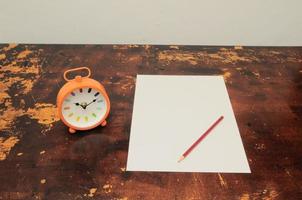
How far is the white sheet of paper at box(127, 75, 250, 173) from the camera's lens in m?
0.63

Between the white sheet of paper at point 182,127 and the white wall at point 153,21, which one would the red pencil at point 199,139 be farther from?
the white wall at point 153,21

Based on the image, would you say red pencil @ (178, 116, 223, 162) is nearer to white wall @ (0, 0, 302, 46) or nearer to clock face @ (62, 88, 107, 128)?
clock face @ (62, 88, 107, 128)

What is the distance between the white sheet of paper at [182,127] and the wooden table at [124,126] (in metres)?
0.02

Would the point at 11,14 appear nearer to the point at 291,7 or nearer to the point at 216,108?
the point at 216,108

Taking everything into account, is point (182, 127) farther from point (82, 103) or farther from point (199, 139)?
point (82, 103)

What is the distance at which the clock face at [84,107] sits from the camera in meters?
Answer: 0.67

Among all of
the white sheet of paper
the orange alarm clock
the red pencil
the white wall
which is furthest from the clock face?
the white wall

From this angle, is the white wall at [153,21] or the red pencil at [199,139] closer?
the red pencil at [199,139]

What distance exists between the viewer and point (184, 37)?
1.40 m

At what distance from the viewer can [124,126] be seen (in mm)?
721

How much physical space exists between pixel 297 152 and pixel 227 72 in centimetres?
37

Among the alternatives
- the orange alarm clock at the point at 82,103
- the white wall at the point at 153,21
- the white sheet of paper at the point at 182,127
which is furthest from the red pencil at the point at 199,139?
the white wall at the point at 153,21

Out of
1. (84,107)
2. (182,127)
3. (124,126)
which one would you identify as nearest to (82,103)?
(84,107)

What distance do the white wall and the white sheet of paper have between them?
21.1 inches
